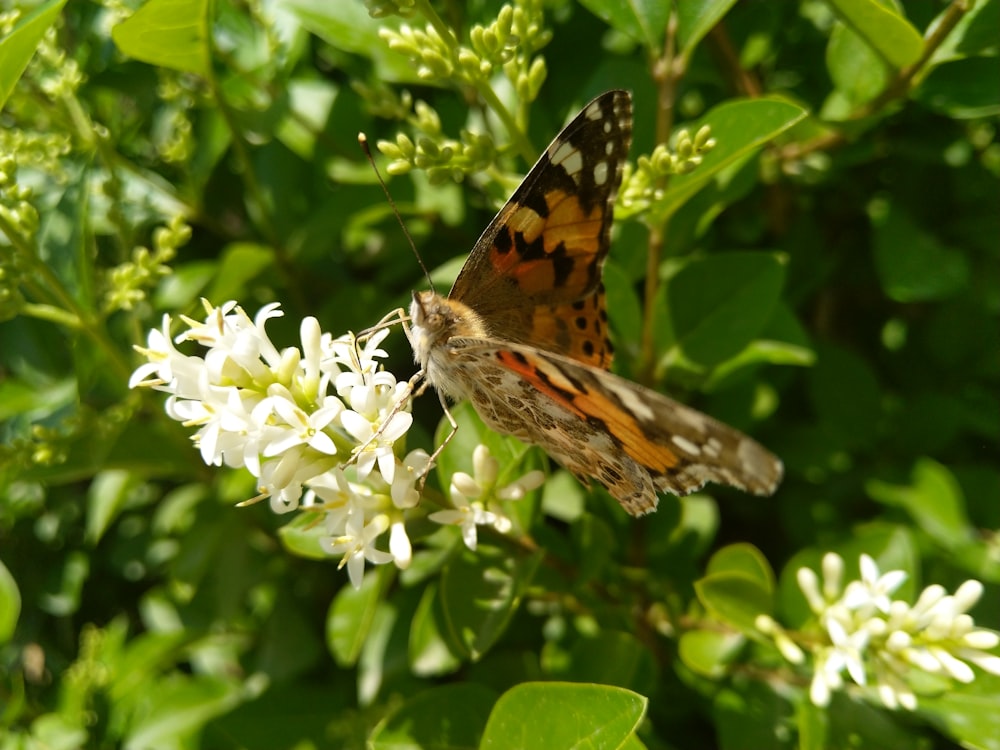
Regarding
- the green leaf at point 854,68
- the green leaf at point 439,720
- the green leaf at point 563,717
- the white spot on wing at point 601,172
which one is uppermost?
the green leaf at point 854,68

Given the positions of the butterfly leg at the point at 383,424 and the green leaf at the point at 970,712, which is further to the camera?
the green leaf at the point at 970,712

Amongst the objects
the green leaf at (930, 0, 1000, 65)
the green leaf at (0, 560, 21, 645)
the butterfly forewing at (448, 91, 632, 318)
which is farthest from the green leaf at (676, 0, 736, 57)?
the green leaf at (0, 560, 21, 645)

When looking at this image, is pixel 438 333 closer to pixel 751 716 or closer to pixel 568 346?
pixel 568 346

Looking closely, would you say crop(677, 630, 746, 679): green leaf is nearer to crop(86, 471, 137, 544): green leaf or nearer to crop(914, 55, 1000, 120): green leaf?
crop(914, 55, 1000, 120): green leaf

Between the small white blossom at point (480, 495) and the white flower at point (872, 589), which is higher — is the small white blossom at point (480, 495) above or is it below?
above

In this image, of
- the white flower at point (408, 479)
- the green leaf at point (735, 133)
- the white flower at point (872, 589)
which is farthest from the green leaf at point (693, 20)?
the white flower at point (872, 589)

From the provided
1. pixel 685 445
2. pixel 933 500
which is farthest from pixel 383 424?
pixel 933 500

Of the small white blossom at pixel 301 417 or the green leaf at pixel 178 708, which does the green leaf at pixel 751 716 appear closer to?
the small white blossom at pixel 301 417

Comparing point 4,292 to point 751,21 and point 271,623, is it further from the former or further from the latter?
point 751,21
